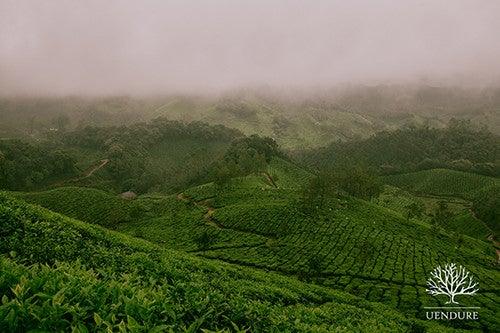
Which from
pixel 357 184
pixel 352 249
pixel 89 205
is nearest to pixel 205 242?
pixel 352 249

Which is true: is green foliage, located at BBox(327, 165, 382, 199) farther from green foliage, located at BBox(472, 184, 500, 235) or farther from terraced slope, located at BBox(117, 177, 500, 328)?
green foliage, located at BBox(472, 184, 500, 235)

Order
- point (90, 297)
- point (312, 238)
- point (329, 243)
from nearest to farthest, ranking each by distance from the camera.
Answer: point (90, 297) < point (329, 243) < point (312, 238)

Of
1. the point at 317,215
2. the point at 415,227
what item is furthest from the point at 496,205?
the point at 317,215

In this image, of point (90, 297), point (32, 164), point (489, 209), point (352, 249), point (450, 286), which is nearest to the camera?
point (90, 297)

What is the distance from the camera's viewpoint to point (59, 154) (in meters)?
182

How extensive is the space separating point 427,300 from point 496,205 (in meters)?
105

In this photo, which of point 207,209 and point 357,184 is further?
point 357,184

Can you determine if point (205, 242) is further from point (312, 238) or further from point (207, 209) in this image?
point (207, 209)

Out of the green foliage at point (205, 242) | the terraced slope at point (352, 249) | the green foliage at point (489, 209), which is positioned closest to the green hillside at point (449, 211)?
the green foliage at point (489, 209)

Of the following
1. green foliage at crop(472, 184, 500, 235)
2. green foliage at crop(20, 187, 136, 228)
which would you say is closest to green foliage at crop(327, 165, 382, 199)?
green foliage at crop(472, 184, 500, 235)

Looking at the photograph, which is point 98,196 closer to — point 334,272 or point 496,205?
point 334,272

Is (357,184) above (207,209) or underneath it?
above

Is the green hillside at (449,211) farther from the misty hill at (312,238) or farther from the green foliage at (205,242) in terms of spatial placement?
the green foliage at (205,242)

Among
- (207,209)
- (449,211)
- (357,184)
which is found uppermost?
(357,184)
